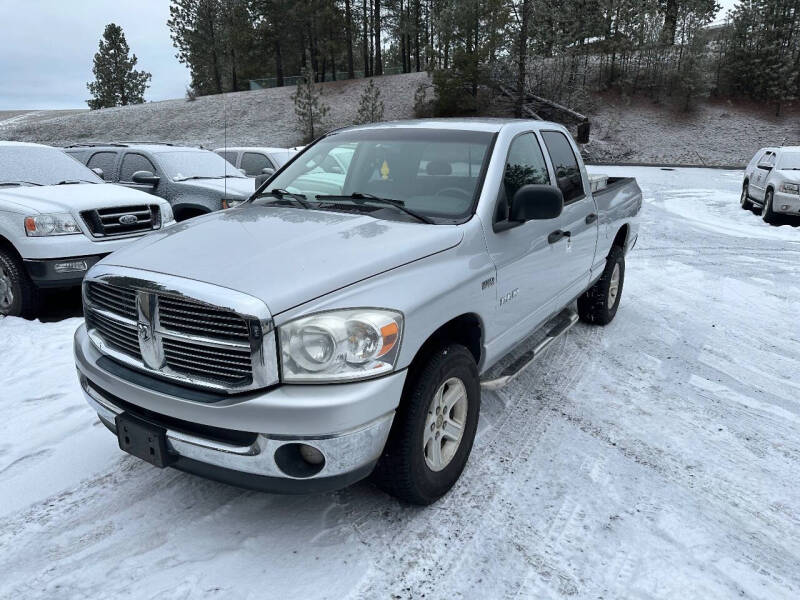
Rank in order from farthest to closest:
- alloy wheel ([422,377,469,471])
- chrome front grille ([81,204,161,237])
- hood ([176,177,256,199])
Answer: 1. hood ([176,177,256,199])
2. chrome front grille ([81,204,161,237])
3. alloy wheel ([422,377,469,471])

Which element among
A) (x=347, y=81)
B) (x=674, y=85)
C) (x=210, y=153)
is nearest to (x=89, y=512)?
(x=210, y=153)

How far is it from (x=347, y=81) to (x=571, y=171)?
153 feet

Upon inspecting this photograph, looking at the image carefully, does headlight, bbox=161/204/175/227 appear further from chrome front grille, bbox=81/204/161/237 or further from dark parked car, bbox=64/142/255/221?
dark parked car, bbox=64/142/255/221

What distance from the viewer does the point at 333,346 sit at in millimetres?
2412

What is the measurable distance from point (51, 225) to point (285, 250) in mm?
4403

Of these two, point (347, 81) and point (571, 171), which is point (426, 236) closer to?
point (571, 171)

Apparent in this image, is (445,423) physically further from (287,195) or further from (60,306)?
(60,306)

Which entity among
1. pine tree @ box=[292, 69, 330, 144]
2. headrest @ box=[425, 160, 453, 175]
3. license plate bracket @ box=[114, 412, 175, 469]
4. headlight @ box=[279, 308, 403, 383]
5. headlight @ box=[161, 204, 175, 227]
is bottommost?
license plate bracket @ box=[114, 412, 175, 469]

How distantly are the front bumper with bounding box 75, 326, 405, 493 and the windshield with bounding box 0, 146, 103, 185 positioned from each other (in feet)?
18.8

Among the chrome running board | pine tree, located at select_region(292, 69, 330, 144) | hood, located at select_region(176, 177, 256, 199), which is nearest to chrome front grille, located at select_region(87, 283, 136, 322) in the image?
the chrome running board

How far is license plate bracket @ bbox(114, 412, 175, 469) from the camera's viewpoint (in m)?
2.60

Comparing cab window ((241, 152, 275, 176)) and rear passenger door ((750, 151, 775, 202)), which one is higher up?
cab window ((241, 152, 275, 176))

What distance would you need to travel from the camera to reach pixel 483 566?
267 cm

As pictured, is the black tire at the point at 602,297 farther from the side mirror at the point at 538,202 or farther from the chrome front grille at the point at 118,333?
the chrome front grille at the point at 118,333
